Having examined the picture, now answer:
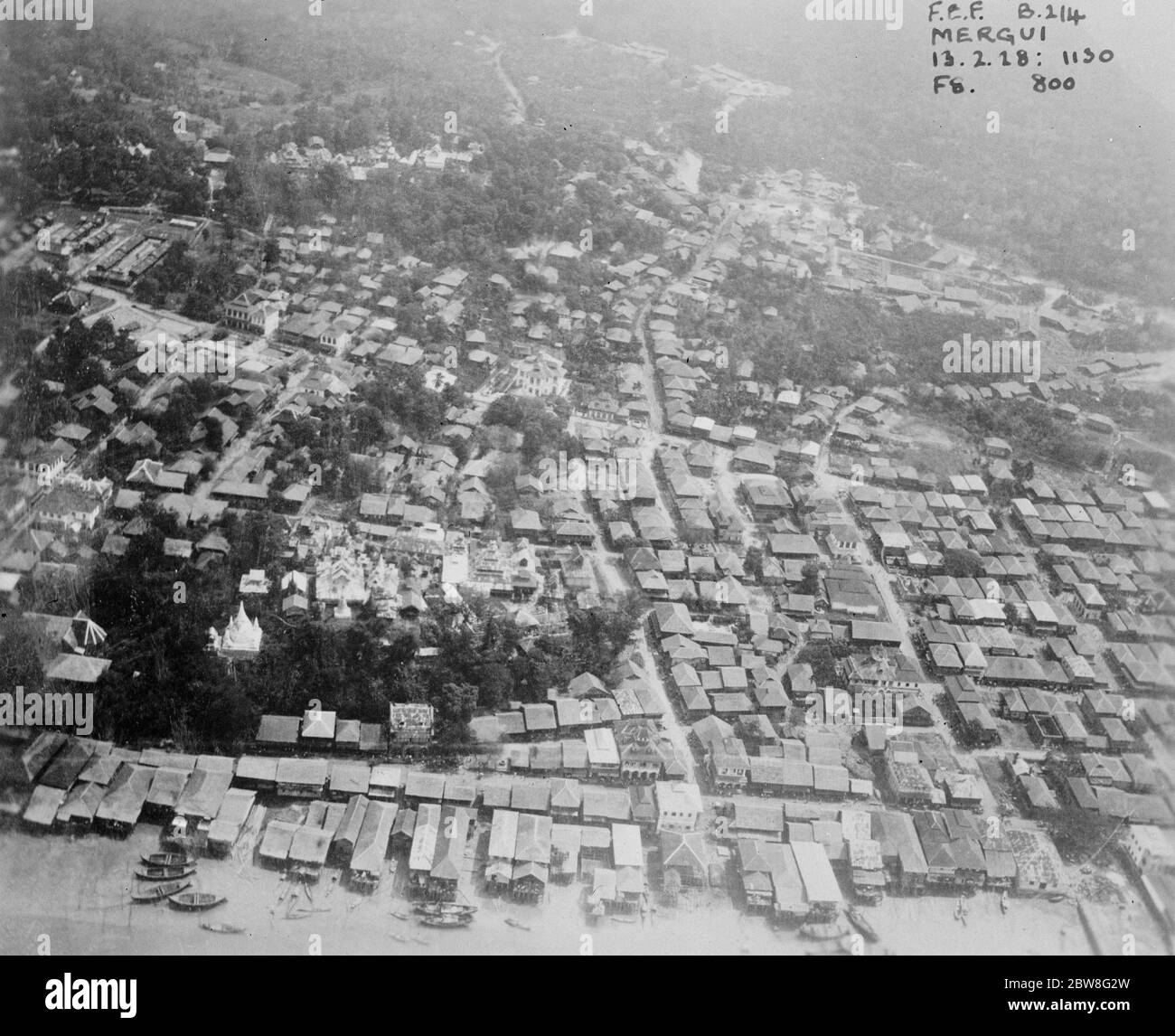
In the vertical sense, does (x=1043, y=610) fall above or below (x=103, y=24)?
below

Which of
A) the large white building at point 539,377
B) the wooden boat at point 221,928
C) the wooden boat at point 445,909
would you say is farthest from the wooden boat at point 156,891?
the large white building at point 539,377

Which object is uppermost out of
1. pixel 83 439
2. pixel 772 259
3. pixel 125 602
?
pixel 772 259

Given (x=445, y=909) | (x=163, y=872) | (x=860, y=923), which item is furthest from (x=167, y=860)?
(x=860, y=923)

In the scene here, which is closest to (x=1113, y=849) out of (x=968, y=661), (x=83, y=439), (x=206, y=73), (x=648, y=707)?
(x=968, y=661)

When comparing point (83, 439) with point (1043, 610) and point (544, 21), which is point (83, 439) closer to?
point (1043, 610)

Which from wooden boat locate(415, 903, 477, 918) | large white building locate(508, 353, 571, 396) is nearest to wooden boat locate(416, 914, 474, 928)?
wooden boat locate(415, 903, 477, 918)

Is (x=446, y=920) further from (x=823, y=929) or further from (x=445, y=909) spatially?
(x=823, y=929)
